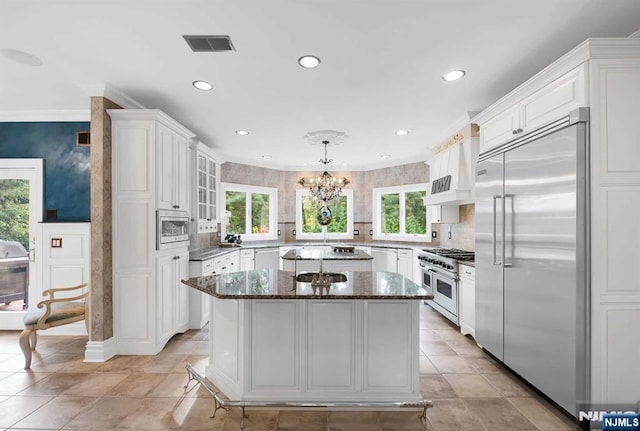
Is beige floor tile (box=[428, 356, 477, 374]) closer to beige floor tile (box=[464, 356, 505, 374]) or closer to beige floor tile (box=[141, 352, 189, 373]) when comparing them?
beige floor tile (box=[464, 356, 505, 374])

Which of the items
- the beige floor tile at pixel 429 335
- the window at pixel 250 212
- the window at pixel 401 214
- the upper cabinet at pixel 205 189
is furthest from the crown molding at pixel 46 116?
the window at pixel 401 214

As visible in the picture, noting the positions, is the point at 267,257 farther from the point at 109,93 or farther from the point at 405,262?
the point at 109,93

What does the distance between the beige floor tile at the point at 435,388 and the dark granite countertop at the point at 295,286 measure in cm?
97

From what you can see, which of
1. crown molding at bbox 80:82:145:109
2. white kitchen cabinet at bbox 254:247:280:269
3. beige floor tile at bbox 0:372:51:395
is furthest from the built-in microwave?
white kitchen cabinet at bbox 254:247:280:269

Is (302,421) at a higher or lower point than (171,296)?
lower

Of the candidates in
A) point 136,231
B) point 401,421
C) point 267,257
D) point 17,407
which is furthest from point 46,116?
point 401,421

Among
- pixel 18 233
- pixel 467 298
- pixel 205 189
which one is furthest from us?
pixel 205 189

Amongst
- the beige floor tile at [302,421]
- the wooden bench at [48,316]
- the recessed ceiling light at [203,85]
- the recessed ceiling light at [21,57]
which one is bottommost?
the beige floor tile at [302,421]

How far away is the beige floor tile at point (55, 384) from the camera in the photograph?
2.60 metres

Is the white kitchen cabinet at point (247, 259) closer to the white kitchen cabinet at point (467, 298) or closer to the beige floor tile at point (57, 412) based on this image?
the beige floor tile at point (57, 412)

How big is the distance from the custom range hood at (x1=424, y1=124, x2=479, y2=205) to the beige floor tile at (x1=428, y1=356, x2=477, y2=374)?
6.53ft

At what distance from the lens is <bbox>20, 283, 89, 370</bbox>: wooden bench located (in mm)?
3023

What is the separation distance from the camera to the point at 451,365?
124 inches

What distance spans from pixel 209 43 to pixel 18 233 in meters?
3.64
